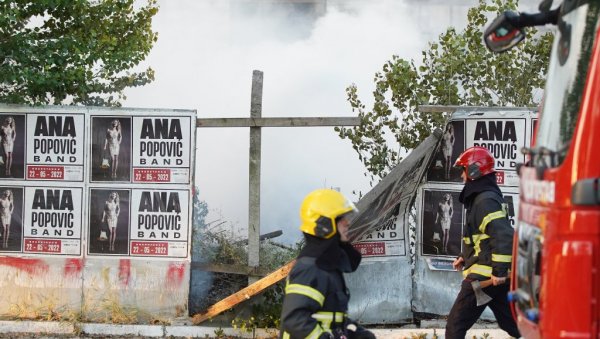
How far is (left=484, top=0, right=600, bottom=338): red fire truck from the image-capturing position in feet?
13.6

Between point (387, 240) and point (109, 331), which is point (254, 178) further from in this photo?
point (109, 331)

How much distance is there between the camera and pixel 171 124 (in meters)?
9.30

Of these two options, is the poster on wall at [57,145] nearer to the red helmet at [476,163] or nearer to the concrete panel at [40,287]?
the concrete panel at [40,287]

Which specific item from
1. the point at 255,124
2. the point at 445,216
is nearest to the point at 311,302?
the point at 255,124

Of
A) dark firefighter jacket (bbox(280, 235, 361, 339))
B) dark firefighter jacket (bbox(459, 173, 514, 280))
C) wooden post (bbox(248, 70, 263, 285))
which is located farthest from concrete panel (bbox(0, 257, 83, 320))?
dark firefighter jacket (bbox(280, 235, 361, 339))

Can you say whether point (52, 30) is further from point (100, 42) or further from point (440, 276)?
point (440, 276)

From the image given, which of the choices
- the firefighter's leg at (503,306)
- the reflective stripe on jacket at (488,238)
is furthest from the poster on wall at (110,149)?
the firefighter's leg at (503,306)

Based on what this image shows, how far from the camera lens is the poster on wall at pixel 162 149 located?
9.27 meters

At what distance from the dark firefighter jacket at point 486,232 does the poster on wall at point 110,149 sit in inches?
136

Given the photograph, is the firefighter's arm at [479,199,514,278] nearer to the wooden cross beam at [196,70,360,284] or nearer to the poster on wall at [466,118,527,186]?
the poster on wall at [466,118,527,186]

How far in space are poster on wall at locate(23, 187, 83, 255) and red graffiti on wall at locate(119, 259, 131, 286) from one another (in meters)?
0.45

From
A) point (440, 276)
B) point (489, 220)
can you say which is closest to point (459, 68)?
point (440, 276)

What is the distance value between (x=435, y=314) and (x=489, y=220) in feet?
7.17

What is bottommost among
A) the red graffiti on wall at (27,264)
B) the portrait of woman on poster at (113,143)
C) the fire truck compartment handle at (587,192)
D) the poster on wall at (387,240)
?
the red graffiti on wall at (27,264)
